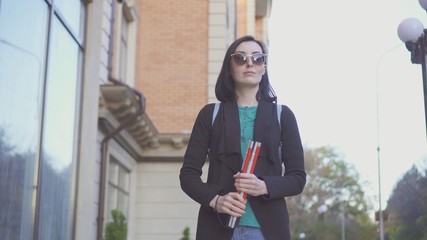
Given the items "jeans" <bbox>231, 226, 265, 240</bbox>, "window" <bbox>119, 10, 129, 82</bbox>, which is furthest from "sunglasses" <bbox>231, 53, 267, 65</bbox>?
"window" <bbox>119, 10, 129, 82</bbox>

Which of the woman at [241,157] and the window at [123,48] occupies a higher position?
the window at [123,48]

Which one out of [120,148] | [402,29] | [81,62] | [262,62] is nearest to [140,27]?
[120,148]

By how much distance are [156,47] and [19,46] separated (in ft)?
34.7

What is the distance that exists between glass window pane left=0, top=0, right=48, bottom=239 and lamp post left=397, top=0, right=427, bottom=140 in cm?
422

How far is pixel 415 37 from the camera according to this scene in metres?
8.08

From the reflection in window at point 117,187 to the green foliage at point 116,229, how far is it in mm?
1199

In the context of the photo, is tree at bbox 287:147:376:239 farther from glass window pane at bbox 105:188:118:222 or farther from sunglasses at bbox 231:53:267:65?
sunglasses at bbox 231:53:267:65

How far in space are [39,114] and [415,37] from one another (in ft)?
15.1

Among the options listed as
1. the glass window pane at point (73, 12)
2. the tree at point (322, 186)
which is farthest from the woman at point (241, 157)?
the tree at point (322, 186)

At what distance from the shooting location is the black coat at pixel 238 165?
2566 mm

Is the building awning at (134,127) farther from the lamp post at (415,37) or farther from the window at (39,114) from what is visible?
the lamp post at (415,37)

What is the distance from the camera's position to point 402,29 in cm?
814

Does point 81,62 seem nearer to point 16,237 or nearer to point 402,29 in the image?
point 16,237

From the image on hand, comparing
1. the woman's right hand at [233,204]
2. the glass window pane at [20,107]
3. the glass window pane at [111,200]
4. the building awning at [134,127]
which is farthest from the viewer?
the glass window pane at [111,200]
